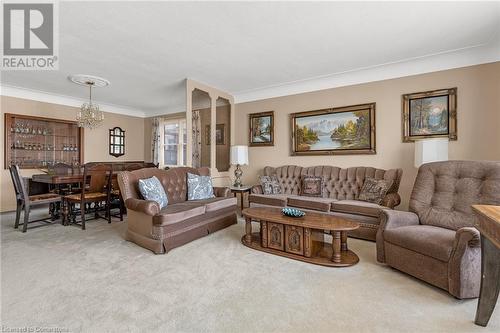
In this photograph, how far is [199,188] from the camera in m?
4.10

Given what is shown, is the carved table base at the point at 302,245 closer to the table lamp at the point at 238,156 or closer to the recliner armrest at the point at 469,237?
the recliner armrest at the point at 469,237

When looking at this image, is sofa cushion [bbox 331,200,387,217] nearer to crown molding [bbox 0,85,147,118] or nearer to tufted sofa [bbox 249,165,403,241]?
tufted sofa [bbox 249,165,403,241]

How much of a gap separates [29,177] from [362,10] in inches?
267

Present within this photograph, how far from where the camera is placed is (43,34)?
296 cm

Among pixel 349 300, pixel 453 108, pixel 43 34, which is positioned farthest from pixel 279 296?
pixel 43 34

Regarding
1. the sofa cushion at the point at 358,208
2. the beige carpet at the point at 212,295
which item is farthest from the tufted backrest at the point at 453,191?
the beige carpet at the point at 212,295

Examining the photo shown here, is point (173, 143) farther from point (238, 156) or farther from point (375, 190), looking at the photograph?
point (375, 190)

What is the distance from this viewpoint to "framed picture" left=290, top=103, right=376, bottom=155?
4.25 meters

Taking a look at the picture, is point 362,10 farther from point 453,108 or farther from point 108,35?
point 108,35

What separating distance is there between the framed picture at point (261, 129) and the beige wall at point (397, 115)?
11 cm

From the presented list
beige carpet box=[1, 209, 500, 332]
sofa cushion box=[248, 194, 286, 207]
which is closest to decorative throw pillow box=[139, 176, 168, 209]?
beige carpet box=[1, 209, 500, 332]

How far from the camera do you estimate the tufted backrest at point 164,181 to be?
3312 mm

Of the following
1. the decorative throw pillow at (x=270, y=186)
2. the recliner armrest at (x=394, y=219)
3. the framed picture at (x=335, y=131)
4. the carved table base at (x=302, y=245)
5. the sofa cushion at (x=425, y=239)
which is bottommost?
the carved table base at (x=302, y=245)

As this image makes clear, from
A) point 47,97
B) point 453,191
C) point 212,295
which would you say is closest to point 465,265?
point 453,191
